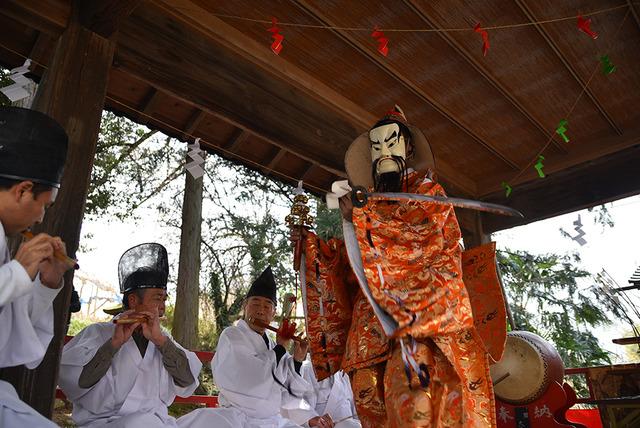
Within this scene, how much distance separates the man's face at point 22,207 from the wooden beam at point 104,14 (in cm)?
172

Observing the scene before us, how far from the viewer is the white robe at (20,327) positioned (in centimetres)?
159

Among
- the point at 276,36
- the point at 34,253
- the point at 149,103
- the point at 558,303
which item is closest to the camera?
the point at 34,253

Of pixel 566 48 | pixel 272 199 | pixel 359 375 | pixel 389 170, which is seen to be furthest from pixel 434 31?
pixel 272 199

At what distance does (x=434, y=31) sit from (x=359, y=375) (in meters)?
2.73

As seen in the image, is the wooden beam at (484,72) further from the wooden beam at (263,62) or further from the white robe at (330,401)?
the white robe at (330,401)

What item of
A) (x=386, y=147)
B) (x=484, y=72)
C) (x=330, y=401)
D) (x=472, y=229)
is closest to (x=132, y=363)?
(x=386, y=147)

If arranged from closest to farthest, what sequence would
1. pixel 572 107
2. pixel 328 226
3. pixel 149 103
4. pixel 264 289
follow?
1. pixel 149 103
2. pixel 572 107
3. pixel 264 289
4. pixel 328 226

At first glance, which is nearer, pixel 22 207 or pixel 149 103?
pixel 22 207

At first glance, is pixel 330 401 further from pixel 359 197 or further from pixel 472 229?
pixel 359 197

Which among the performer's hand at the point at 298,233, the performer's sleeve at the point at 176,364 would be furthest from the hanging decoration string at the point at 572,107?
the performer's sleeve at the point at 176,364

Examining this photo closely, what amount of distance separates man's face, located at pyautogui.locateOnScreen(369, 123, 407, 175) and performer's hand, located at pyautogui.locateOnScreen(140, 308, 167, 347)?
1636 millimetres

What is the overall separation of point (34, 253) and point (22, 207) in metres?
0.24

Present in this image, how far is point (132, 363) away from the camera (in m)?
3.03

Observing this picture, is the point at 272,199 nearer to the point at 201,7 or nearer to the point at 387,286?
the point at 201,7
